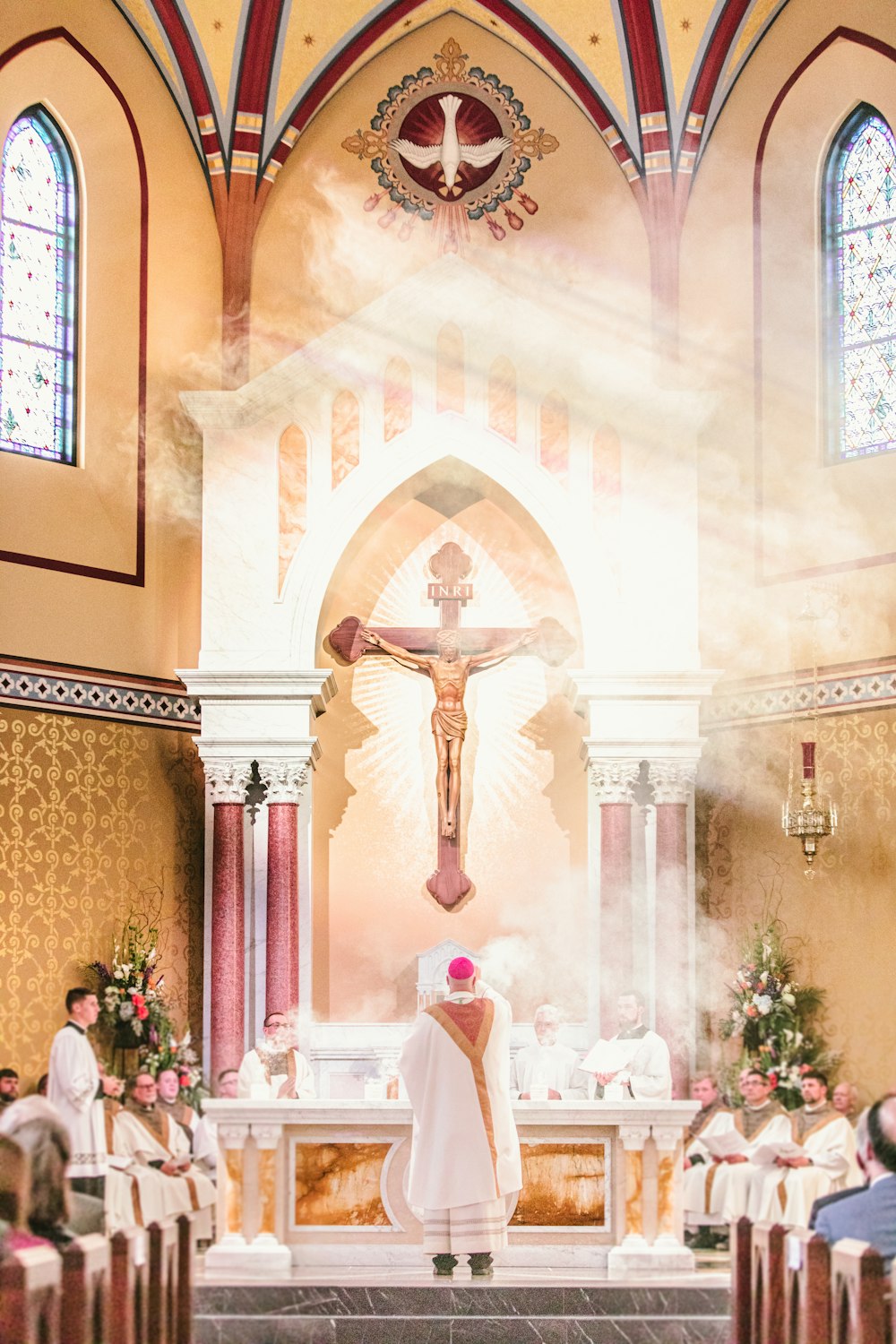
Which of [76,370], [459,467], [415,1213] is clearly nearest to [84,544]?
[76,370]

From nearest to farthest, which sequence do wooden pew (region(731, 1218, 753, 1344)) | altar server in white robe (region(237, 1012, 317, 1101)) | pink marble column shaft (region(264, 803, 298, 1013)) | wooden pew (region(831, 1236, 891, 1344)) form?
wooden pew (region(831, 1236, 891, 1344))
wooden pew (region(731, 1218, 753, 1344))
altar server in white robe (region(237, 1012, 317, 1101))
pink marble column shaft (region(264, 803, 298, 1013))

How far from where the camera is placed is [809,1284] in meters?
8.41

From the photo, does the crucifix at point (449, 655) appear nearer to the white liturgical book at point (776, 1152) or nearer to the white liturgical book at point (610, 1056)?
the white liturgical book at point (610, 1056)

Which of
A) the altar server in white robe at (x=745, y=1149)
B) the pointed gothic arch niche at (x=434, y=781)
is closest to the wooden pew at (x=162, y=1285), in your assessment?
the altar server in white robe at (x=745, y=1149)

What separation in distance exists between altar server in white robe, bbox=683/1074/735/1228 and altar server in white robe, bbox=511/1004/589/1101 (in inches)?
28.2

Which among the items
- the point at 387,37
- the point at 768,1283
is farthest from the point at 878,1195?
the point at 387,37

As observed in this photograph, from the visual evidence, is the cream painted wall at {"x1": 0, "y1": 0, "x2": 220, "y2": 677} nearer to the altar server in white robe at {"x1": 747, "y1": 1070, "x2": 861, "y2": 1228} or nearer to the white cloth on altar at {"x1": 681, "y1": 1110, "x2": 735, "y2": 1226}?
the white cloth on altar at {"x1": 681, "y1": 1110, "x2": 735, "y2": 1226}

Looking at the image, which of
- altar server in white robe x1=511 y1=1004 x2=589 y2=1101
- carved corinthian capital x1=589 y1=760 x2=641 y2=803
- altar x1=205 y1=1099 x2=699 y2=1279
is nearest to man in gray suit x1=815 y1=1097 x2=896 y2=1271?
altar x1=205 y1=1099 x2=699 y2=1279

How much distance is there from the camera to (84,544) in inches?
512

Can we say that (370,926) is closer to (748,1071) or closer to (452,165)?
(748,1071)

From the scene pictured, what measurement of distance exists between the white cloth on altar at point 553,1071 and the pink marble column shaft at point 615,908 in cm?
34

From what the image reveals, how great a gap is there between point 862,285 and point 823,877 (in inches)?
160

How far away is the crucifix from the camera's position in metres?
13.2

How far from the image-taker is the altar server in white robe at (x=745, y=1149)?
1172 cm
